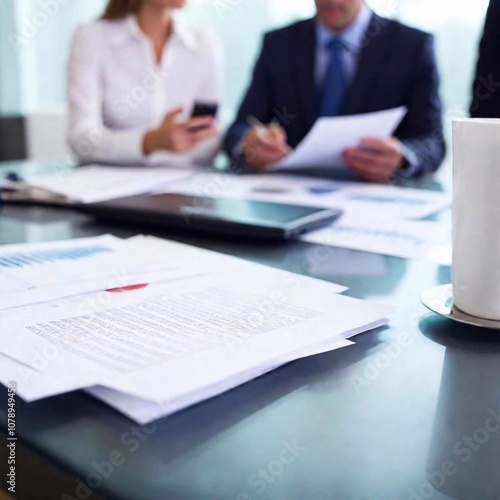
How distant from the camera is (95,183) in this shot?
40.4 inches

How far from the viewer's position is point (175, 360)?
1.19ft

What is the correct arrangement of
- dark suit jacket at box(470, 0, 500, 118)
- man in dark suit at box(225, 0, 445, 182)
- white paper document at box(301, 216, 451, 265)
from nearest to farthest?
dark suit jacket at box(470, 0, 500, 118) < white paper document at box(301, 216, 451, 265) < man in dark suit at box(225, 0, 445, 182)

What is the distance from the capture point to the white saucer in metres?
0.44

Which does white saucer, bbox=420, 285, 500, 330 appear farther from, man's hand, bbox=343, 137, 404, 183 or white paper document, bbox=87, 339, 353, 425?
man's hand, bbox=343, 137, 404, 183

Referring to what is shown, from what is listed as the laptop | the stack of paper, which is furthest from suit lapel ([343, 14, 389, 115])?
the stack of paper

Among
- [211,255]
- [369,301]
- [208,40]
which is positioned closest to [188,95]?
[208,40]

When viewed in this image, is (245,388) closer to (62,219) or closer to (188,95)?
(62,219)

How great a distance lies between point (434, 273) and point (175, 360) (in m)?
0.34

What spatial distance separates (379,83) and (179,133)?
525 millimetres

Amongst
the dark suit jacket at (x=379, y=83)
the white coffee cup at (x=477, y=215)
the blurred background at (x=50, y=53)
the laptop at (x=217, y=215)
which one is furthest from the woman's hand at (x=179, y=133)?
the blurred background at (x=50, y=53)

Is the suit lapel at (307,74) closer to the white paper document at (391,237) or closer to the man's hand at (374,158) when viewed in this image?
the man's hand at (374,158)

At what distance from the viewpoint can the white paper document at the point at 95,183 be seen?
93 cm

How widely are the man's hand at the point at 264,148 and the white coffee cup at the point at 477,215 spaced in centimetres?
82

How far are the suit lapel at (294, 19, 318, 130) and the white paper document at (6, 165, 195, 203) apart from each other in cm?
47
